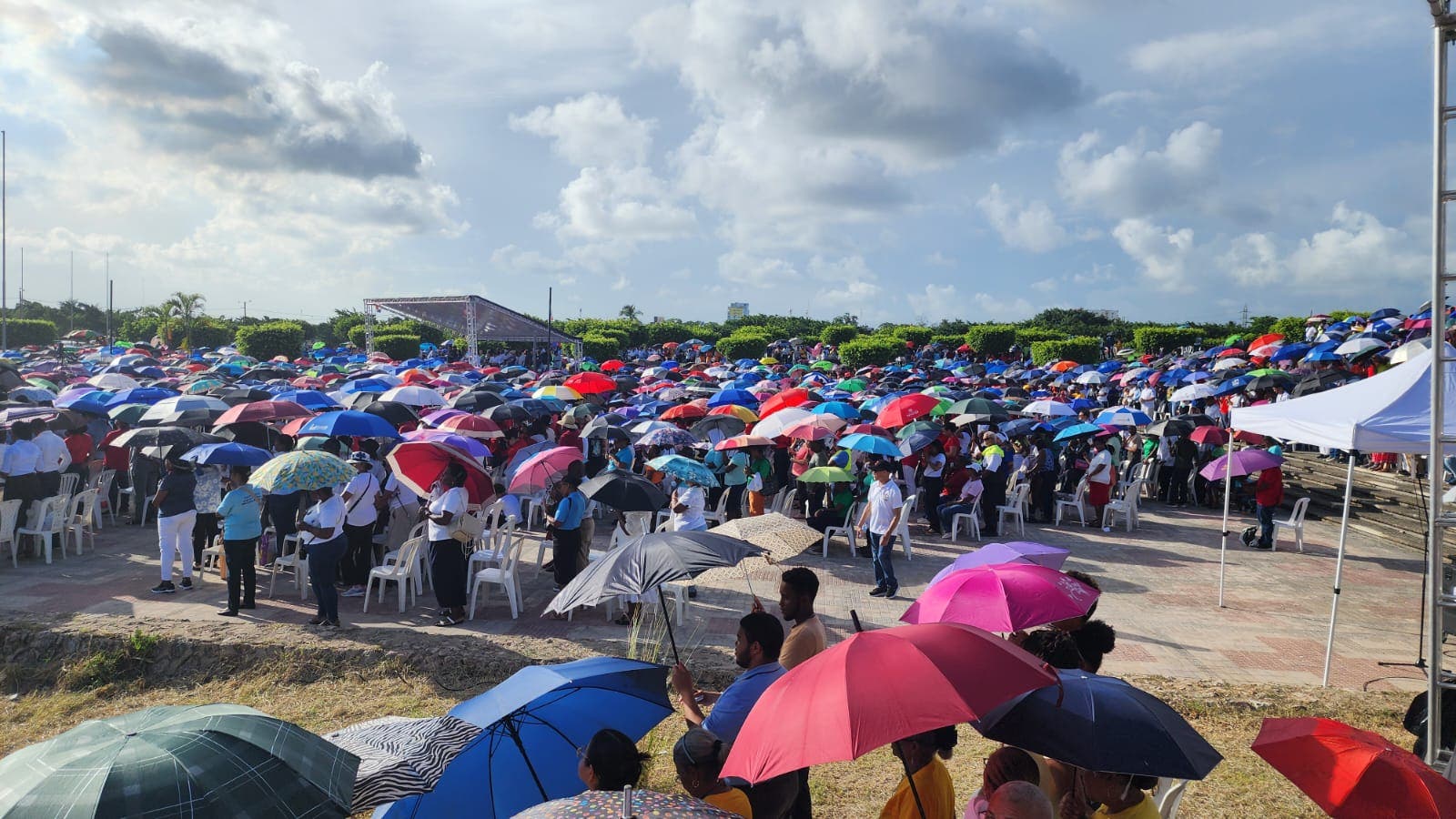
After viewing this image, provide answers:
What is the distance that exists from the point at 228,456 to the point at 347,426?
155 centimetres

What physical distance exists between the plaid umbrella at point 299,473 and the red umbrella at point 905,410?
350 inches

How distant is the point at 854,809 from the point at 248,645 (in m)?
5.57

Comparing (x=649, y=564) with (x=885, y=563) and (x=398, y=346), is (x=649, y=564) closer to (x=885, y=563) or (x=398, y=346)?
(x=885, y=563)

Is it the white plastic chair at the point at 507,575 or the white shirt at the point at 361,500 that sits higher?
the white shirt at the point at 361,500

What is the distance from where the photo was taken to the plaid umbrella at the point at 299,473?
741 cm

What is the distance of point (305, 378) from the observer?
2080cm

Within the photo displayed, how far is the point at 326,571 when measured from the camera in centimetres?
796

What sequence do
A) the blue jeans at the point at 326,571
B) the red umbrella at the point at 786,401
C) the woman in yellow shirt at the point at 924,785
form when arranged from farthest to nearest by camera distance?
the red umbrella at the point at 786,401, the blue jeans at the point at 326,571, the woman in yellow shirt at the point at 924,785

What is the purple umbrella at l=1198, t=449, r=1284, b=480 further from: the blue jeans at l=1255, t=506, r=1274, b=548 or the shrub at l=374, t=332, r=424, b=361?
the shrub at l=374, t=332, r=424, b=361

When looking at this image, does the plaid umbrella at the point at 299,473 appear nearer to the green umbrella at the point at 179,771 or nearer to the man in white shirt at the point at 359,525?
the man in white shirt at the point at 359,525

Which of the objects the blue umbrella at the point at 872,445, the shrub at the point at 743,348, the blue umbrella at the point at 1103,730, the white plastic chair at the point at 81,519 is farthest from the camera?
the shrub at the point at 743,348

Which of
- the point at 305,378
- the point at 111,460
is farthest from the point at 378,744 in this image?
the point at 305,378

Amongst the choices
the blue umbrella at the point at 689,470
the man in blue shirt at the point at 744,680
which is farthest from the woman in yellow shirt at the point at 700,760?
the blue umbrella at the point at 689,470

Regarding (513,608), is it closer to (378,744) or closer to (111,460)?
(378,744)
